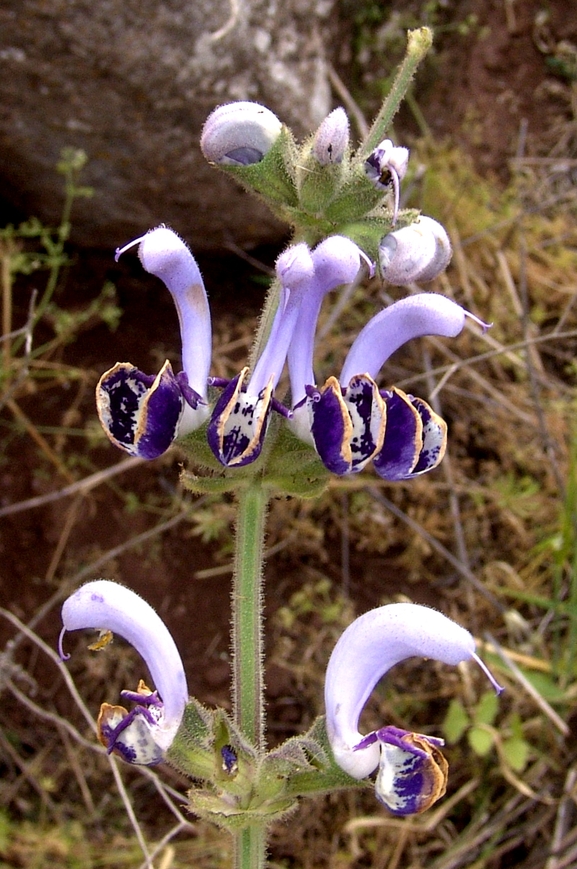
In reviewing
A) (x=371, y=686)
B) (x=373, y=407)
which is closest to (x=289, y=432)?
(x=373, y=407)

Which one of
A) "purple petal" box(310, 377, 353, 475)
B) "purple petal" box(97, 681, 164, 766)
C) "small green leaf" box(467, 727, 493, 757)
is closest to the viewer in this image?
"purple petal" box(310, 377, 353, 475)

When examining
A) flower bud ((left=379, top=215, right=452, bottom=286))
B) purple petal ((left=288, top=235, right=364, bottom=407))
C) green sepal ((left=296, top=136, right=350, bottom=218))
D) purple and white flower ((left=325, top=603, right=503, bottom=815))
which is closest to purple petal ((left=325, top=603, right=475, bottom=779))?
purple and white flower ((left=325, top=603, right=503, bottom=815))

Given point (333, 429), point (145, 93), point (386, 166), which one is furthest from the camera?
point (145, 93)

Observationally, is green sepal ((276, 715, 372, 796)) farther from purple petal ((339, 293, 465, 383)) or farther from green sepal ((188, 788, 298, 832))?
purple petal ((339, 293, 465, 383))

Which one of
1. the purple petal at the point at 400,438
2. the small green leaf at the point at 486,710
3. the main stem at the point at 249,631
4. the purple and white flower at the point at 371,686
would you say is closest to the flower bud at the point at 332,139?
the purple petal at the point at 400,438

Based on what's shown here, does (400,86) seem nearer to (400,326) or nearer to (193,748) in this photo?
(400,326)

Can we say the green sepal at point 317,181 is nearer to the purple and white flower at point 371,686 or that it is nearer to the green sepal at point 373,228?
the green sepal at point 373,228

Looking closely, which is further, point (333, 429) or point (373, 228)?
point (373, 228)

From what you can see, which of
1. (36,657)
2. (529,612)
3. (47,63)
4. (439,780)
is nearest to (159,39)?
(47,63)
